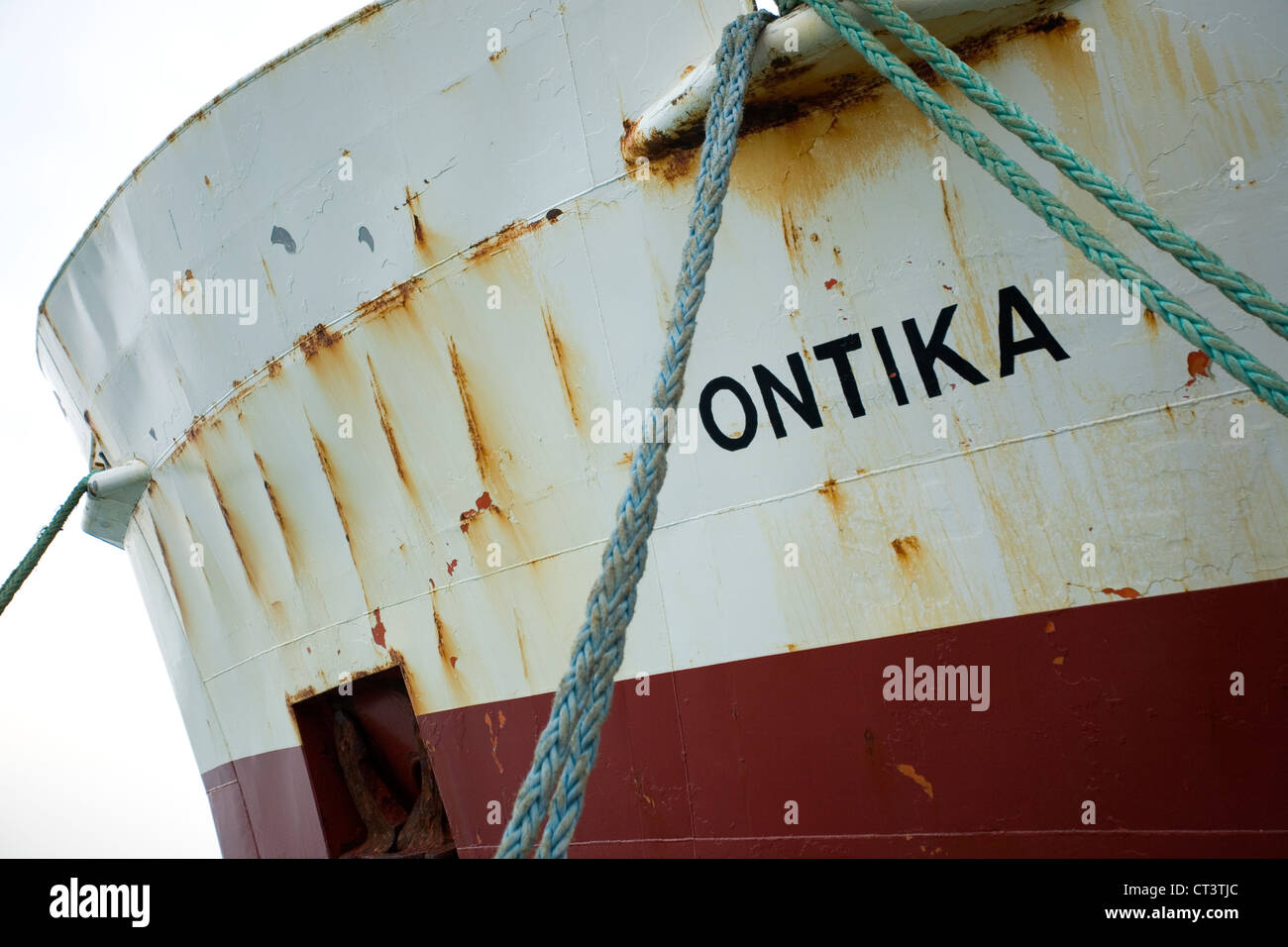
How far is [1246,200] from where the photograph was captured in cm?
270

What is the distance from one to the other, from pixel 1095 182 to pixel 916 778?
174 cm

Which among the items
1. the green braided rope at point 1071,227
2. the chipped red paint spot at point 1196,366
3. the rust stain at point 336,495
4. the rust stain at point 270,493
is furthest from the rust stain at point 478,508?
the chipped red paint spot at point 1196,366

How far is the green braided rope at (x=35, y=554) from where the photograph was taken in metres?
4.69

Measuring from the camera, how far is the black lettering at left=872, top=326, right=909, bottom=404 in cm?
300

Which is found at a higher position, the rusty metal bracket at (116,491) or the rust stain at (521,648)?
the rusty metal bracket at (116,491)

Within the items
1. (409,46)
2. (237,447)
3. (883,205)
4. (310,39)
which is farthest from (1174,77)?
(237,447)

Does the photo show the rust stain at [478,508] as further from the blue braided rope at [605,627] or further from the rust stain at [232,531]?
the blue braided rope at [605,627]

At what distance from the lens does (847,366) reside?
3051 mm

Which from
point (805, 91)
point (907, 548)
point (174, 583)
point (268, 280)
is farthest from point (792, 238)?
point (174, 583)

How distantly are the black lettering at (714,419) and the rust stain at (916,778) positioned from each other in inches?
42.5

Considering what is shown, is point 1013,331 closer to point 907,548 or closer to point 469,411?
point 907,548

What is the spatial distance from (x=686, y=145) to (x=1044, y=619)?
5.93ft

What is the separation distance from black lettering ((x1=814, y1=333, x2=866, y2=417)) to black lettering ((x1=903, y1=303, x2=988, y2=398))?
158mm
